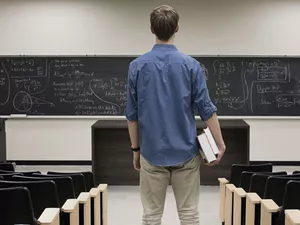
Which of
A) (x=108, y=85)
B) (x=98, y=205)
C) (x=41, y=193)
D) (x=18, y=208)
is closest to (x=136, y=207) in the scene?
(x=98, y=205)

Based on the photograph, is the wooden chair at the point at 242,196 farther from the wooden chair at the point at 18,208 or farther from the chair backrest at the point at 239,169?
the wooden chair at the point at 18,208

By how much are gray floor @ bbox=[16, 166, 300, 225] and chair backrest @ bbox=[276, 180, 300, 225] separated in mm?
1806

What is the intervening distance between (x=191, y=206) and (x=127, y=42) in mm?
5195

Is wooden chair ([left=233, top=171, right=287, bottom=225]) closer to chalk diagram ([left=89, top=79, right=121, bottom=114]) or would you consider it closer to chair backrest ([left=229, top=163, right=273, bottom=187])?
chair backrest ([left=229, top=163, right=273, bottom=187])

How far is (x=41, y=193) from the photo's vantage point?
8.46 feet

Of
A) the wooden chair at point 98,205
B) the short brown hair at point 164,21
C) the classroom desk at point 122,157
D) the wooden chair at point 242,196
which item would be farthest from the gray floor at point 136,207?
the short brown hair at point 164,21

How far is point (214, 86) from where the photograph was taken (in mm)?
6938

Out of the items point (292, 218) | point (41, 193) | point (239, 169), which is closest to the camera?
point (292, 218)

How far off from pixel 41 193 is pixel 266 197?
5.14 ft

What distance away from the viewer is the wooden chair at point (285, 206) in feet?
7.89

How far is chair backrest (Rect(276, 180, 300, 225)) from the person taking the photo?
7.88 feet

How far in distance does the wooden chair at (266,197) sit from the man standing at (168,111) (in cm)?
79

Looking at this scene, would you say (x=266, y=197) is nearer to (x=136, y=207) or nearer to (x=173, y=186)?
(x=173, y=186)

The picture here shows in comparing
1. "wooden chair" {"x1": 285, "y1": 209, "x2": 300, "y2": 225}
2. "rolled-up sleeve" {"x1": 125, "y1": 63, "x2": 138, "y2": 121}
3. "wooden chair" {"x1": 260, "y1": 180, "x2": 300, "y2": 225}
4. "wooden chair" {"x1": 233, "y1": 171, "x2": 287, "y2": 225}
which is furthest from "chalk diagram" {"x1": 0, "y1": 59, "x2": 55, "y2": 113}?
"wooden chair" {"x1": 285, "y1": 209, "x2": 300, "y2": 225}
